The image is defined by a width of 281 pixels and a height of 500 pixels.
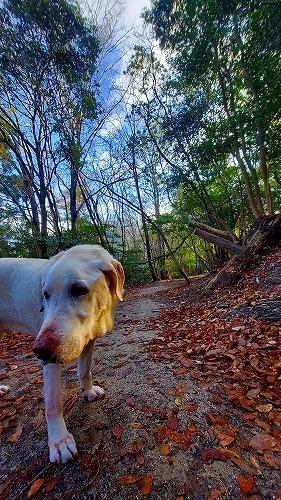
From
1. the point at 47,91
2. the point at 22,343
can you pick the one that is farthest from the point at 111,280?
the point at 47,91

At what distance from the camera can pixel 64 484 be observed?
1205mm

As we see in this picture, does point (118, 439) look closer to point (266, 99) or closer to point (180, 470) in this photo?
point (180, 470)

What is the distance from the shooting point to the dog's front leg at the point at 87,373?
1945 millimetres

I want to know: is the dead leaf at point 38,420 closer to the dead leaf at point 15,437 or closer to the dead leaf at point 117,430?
the dead leaf at point 15,437

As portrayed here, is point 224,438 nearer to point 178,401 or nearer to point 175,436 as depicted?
point 175,436

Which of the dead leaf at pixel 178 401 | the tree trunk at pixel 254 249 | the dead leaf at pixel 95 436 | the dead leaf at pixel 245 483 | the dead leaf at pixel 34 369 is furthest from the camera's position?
the tree trunk at pixel 254 249

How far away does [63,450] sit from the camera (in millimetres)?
1353

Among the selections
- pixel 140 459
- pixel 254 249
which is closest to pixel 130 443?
pixel 140 459

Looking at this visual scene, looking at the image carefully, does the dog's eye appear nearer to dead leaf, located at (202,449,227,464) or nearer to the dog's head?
the dog's head

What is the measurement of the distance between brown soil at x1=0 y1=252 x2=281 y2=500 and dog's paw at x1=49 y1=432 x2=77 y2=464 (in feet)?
0.13

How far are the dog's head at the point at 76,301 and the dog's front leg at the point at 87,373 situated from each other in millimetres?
375

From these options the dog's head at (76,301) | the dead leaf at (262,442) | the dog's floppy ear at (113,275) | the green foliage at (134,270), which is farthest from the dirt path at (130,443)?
the green foliage at (134,270)

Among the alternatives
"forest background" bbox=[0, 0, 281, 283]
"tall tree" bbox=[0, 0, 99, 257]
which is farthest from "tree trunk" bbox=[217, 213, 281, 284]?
"tall tree" bbox=[0, 0, 99, 257]

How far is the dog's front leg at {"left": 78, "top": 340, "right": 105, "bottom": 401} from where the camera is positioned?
1.95 metres
